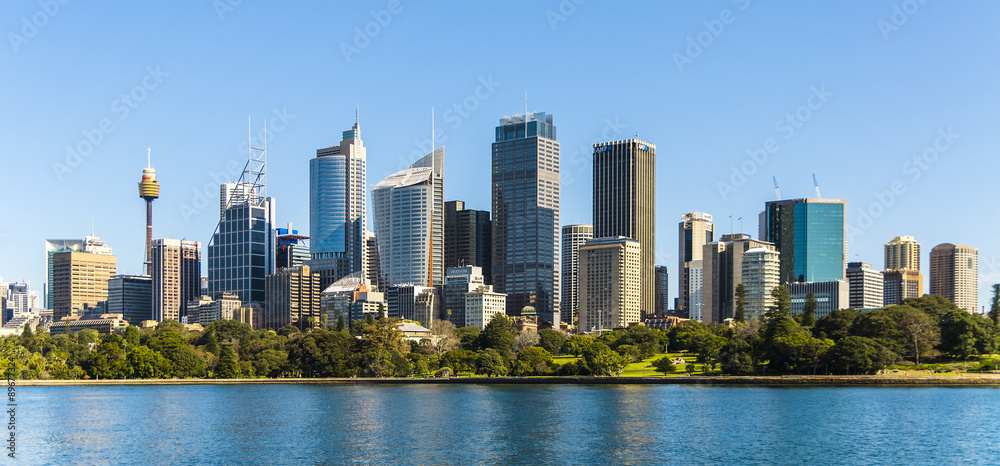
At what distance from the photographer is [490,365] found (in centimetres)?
18288

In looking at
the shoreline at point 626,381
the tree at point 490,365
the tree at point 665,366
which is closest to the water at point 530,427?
the shoreline at point 626,381

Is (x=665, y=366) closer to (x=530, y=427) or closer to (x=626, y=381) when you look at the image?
→ (x=626, y=381)

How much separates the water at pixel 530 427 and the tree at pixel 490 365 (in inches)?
1484

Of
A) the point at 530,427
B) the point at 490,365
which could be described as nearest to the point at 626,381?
the point at 490,365

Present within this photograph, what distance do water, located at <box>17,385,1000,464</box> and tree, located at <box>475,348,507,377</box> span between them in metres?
37.7

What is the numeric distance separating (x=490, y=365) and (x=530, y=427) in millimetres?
86034

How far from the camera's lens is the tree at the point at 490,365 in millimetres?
182875

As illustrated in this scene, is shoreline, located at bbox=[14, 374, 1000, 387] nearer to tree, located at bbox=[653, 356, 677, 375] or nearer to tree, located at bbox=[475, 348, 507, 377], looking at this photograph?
tree, located at bbox=[475, 348, 507, 377]

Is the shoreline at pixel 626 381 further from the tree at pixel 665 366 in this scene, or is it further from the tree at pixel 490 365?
the tree at pixel 665 366

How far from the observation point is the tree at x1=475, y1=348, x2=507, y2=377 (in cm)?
18288

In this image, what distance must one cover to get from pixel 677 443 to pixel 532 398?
167ft

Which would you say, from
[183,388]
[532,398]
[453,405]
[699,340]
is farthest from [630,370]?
[183,388]

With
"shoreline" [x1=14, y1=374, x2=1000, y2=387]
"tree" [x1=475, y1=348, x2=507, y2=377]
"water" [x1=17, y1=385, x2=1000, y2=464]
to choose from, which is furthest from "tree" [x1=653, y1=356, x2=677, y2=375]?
"tree" [x1=475, y1=348, x2=507, y2=377]

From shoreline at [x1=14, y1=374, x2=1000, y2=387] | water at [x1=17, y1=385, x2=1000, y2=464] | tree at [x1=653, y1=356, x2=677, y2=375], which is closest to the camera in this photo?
water at [x1=17, y1=385, x2=1000, y2=464]
